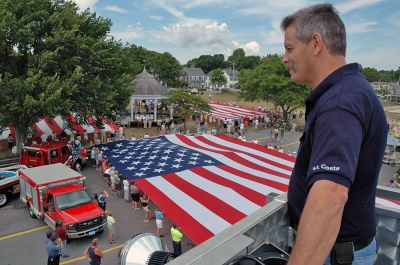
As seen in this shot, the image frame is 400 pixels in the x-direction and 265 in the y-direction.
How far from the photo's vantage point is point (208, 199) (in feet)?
35.5

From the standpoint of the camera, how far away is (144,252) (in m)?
2.99

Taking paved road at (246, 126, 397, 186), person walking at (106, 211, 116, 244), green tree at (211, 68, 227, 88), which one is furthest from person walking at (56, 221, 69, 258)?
green tree at (211, 68, 227, 88)

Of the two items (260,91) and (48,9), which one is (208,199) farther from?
(260,91)

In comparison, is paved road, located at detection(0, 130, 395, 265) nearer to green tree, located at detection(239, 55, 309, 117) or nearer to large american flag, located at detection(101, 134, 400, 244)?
large american flag, located at detection(101, 134, 400, 244)

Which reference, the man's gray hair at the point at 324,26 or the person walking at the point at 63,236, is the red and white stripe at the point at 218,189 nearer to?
the person walking at the point at 63,236

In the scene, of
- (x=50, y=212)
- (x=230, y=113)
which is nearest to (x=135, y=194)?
(x=50, y=212)

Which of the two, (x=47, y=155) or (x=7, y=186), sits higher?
→ (x=47, y=155)

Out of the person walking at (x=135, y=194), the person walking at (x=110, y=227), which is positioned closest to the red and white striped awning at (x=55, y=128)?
the person walking at (x=135, y=194)

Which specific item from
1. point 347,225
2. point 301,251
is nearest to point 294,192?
point 347,225

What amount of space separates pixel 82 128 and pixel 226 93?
224ft

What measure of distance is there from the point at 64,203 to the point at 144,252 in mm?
10201

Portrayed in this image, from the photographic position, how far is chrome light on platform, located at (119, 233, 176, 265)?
2.80 metres

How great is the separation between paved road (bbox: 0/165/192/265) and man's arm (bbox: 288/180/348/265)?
10.3m

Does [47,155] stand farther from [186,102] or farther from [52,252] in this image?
[186,102]
